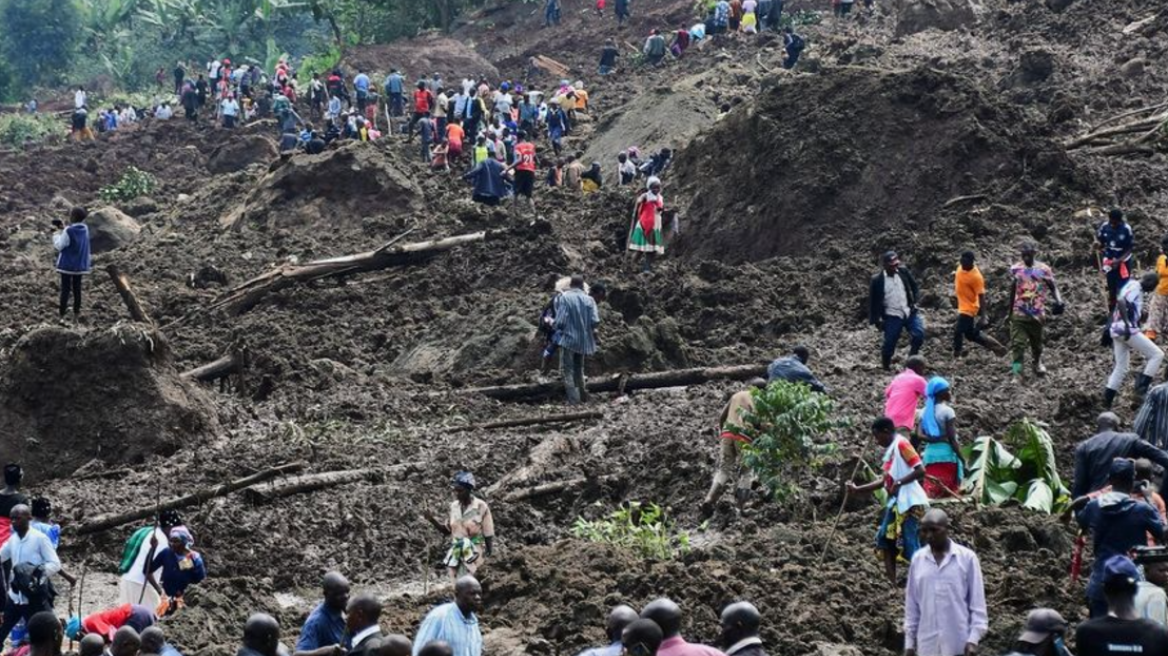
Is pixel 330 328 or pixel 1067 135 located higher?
pixel 1067 135

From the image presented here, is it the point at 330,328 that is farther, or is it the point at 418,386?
the point at 330,328

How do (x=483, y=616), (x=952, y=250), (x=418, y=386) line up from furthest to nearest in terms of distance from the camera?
(x=952, y=250), (x=418, y=386), (x=483, y=616)

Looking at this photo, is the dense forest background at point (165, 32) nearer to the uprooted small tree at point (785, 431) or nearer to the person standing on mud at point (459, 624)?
the uprooted small tree at point (785, 431)

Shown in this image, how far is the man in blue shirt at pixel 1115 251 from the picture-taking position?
2003cm

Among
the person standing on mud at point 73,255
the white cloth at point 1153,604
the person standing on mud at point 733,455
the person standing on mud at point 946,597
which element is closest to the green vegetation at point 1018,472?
the person standing on mud at point 733,455

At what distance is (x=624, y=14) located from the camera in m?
49.5

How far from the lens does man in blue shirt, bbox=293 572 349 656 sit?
33.6ft

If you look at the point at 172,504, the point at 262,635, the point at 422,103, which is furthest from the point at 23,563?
the point at 422,103

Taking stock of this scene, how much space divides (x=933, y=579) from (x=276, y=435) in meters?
10.5

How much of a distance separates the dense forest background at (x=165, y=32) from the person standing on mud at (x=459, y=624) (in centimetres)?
4278

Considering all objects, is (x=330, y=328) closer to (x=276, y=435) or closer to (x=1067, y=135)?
(x=276, y=435)

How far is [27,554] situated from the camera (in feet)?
44.0

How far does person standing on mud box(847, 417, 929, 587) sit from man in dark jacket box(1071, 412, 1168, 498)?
3.08 ft

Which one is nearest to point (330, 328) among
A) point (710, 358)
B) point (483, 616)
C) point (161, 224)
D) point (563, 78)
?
point (710, 358)
